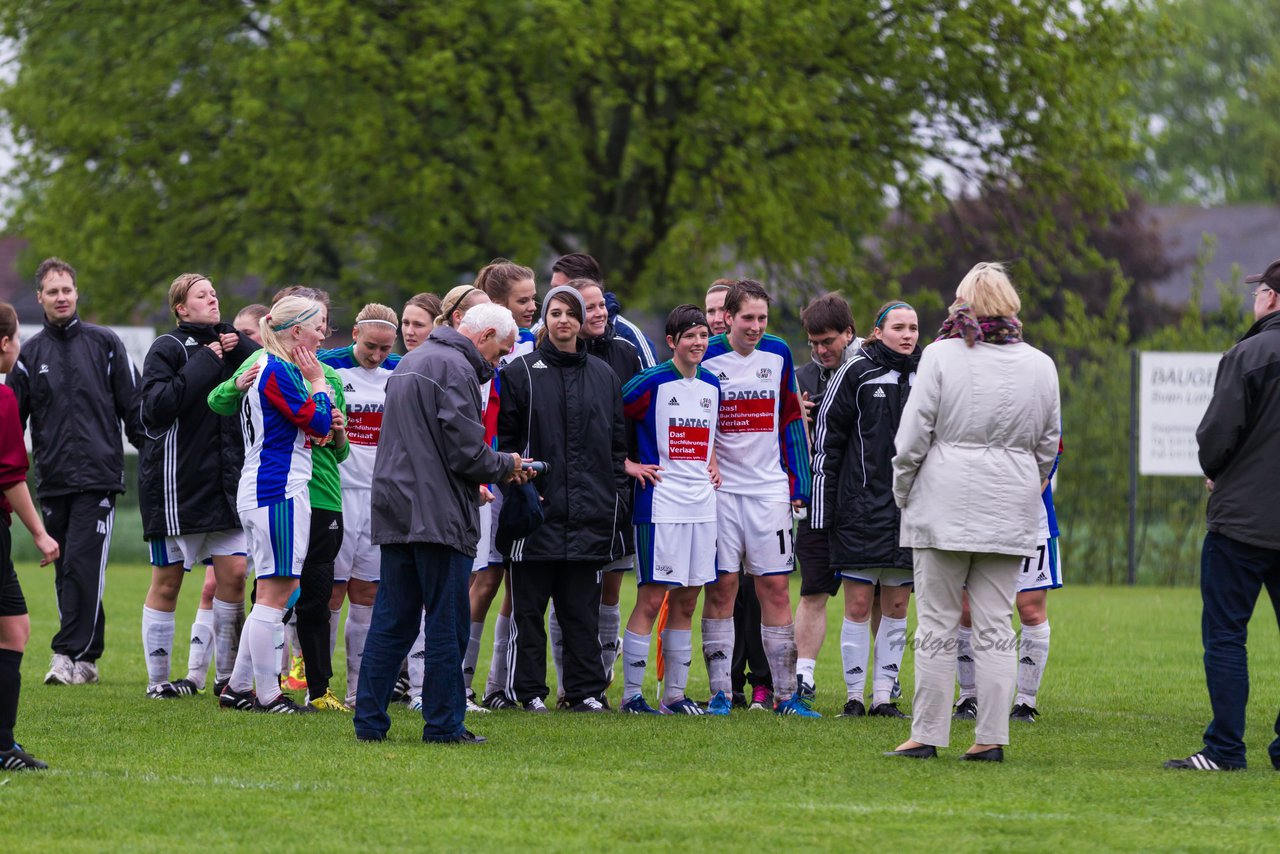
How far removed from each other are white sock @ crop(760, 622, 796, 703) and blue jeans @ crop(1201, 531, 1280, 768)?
100 inches

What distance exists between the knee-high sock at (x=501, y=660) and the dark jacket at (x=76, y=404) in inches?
103

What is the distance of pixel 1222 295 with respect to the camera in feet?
71.9

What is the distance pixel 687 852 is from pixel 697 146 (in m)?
19.4

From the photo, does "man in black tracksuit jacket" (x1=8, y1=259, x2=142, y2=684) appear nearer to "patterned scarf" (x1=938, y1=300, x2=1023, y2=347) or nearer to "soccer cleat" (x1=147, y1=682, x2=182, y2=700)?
"soccer cleat" (x1=147, y1=682, x2=182, y2=700)

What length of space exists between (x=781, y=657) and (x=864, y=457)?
121cm

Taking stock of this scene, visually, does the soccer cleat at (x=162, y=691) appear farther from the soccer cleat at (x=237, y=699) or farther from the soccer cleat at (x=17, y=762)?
the soccer cleat at (x=17, y=762)

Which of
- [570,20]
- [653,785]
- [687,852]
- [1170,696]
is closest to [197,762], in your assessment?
[653,785]

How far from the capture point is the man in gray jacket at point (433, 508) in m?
7.79

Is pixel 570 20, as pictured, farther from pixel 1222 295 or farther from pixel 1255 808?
pixel 1255 808

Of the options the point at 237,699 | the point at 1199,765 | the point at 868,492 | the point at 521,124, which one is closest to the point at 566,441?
the point at 868,492

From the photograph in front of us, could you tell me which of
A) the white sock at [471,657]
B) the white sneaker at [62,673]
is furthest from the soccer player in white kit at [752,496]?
the white sneaker at [62,673]

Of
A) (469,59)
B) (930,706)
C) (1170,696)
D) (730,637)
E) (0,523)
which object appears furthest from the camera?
(469,59)

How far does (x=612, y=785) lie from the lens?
22.7 feet

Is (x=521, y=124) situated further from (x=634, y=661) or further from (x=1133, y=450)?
(x=634, y=661)
